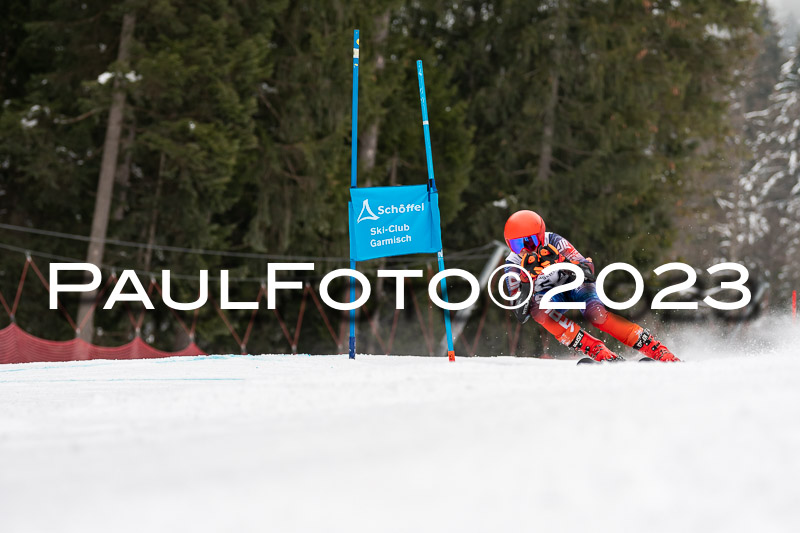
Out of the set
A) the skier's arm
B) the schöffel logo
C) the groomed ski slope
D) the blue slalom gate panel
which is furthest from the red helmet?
the groomed ski slope

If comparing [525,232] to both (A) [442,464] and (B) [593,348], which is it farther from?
(A) [442,464]

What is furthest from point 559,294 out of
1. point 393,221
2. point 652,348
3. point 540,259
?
point 393,221

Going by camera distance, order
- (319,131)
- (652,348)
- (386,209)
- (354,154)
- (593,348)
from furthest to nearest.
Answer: (319,131) → (354,154) → (386,209) → (593,348) → (652,348)

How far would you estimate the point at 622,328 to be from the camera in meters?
7.30

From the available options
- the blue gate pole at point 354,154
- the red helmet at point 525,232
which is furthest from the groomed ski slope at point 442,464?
the blue gate pole at point 354,154

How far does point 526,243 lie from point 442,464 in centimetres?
505

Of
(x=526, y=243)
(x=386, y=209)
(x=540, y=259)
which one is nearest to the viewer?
(x=540, y=259)

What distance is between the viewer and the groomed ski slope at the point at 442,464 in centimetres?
246

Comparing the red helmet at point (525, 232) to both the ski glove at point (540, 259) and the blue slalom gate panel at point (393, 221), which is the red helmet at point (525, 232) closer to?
the ski glove at point (540, 259)

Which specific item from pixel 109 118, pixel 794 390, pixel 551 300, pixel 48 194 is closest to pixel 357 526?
pixel 794 390

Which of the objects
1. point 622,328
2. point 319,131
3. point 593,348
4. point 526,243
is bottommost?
point 593,348

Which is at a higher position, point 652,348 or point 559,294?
point 559,294

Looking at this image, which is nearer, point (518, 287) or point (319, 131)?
point (518, 287)

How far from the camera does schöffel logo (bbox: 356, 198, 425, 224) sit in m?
9.49
